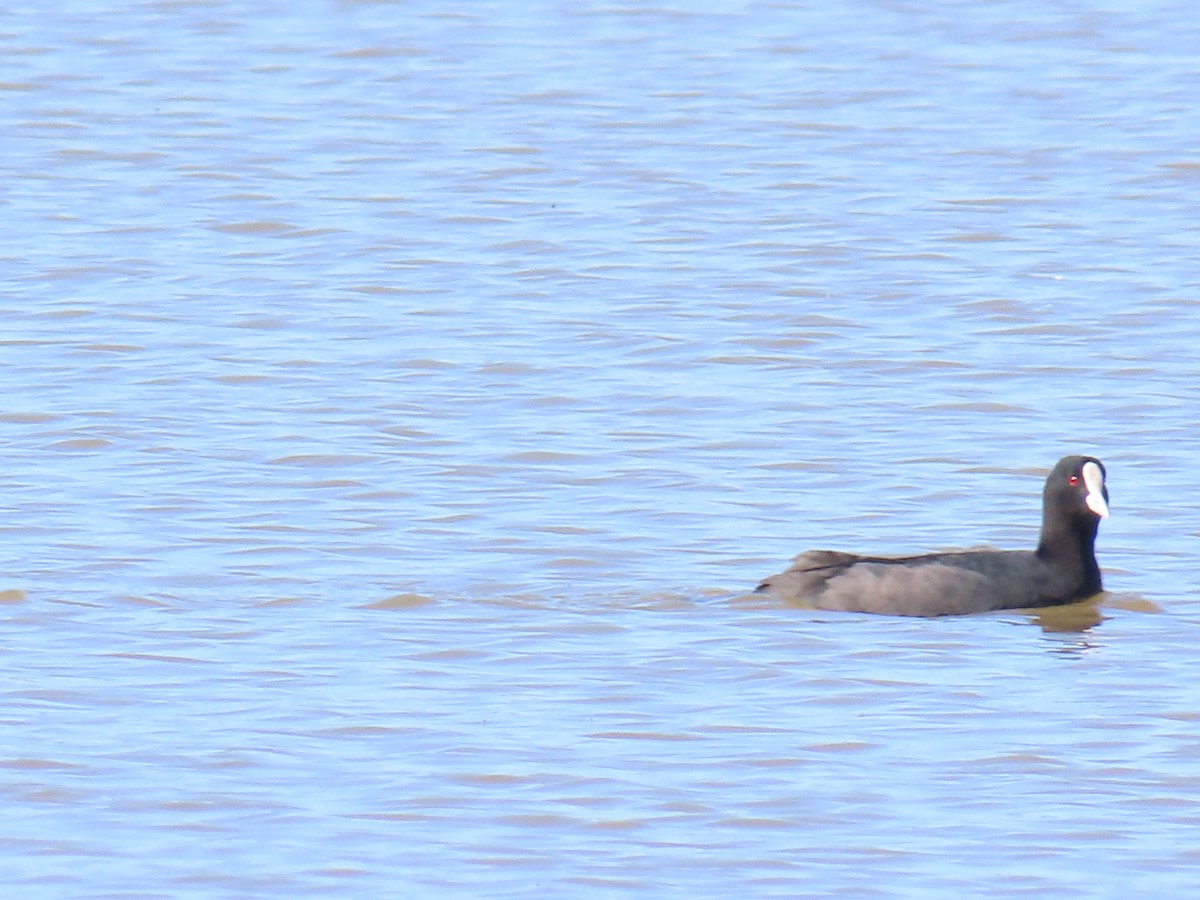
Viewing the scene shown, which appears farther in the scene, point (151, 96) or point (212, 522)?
point (151, 96)

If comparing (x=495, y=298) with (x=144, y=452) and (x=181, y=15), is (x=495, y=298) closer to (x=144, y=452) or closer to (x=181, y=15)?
(x=144, y=452)

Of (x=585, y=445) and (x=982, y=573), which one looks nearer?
(x=982, y=573)

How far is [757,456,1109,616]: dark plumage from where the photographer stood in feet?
39.6

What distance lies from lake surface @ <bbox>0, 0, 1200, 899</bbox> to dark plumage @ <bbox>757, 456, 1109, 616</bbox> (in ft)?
0.34

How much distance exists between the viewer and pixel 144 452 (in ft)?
48.5

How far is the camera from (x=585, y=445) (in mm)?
15070

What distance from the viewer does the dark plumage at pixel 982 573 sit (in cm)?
1206

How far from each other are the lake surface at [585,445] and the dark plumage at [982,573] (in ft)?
0.34

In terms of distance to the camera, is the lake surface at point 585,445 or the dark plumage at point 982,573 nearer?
the lake surface at point 585,445

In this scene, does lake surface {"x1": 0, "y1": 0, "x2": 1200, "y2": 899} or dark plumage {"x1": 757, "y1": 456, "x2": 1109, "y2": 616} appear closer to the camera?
lake surface {"x1": 0, "y1": 0, "x2": 1200, "y2": 899}

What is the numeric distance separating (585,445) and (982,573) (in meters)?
3.27

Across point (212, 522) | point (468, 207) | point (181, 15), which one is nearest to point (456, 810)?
point (212, 522)

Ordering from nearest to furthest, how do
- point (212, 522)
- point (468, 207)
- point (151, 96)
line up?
point (212, 522), point (468, 207), point (151, 96)

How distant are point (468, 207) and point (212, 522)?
344 inches
